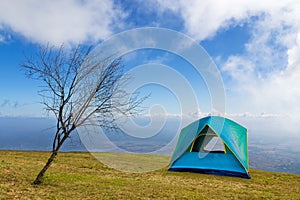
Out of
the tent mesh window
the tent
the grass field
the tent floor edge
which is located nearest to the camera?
the grass field

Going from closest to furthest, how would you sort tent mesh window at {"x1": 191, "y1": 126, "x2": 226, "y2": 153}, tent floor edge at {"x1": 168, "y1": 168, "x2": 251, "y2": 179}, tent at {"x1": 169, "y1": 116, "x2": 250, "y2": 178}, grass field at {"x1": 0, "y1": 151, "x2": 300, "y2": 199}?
grass field at {"x1": 0, "y1": 151, "x2": 300, "y2": 199} < tent floor edge at {"x1": 168, "y1": 168, "x2": 251, "y2": 179} < tent at {"x1": 169, "y1": 116, "x2": 250, "y2": 178} < tent mesh window at {"x1": 191, "y1": 126, "x2": 226, "y2": 153}

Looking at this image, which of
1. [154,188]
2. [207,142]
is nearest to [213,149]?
[207,142]

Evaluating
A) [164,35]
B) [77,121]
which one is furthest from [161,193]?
[164,35]

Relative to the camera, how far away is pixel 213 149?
1516cm

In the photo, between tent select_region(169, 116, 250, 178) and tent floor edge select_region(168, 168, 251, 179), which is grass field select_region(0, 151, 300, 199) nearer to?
tent floor edge select_region(168, 168, 251, 179)

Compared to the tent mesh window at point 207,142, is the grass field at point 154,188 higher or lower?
lower

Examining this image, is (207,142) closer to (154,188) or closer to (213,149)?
(213,149)

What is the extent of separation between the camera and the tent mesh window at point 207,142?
14.6m

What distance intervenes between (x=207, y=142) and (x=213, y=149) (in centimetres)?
67

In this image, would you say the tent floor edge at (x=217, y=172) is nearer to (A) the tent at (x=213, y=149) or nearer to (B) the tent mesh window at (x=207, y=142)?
(A) the tent at (x=213, y=149)

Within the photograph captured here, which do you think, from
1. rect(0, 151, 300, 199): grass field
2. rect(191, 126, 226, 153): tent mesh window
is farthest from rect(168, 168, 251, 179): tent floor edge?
rect(191, 126, 226, 153): tent mesh window

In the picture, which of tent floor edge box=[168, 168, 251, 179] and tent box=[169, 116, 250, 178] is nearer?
tent floor edge box=[168, 168, 251, 179]

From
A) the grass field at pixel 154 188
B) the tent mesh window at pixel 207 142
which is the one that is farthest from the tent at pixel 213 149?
the grass field at pixel 154 188

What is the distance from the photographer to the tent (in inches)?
530
